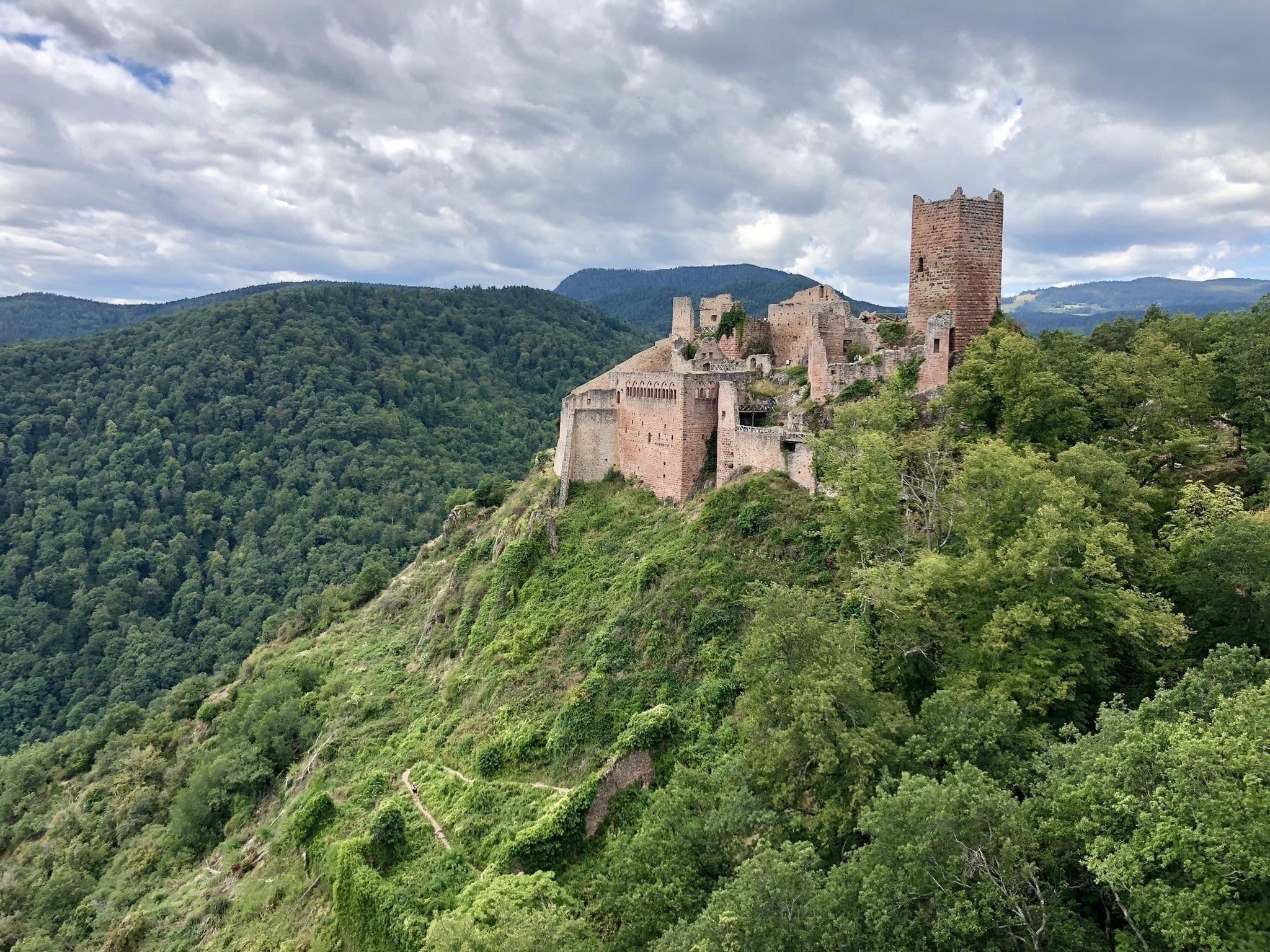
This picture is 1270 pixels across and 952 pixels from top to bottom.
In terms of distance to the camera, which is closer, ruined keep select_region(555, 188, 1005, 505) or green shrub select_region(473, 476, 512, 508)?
ruined keep select_region(555, 188, 1005, 505)

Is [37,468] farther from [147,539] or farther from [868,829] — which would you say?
[868,829]

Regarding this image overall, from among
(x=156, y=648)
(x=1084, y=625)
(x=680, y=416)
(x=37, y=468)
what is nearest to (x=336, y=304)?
(x=37, y=468)

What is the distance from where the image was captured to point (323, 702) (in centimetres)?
4956

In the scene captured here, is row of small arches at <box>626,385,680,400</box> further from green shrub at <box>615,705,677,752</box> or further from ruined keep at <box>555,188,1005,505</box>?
green shrub at <box>615,705,677,752</box>

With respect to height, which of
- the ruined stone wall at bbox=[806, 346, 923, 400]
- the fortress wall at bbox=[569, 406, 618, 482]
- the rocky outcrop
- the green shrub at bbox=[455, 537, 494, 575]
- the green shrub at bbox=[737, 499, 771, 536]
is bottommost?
the rocky outcrop

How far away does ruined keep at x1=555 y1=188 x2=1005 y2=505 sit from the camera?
36500 mm

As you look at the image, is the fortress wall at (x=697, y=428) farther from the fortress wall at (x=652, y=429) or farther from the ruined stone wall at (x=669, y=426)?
the fortress wall at (x=652, y=429)

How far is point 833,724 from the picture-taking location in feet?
64.0

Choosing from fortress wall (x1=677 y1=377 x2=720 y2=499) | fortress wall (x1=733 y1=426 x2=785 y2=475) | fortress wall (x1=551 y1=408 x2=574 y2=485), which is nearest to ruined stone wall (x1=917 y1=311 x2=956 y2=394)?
fortress wall (x1=733 y1=426 x2=785 y2=475)

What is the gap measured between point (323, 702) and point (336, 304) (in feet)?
443

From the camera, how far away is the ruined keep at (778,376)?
3650 cm

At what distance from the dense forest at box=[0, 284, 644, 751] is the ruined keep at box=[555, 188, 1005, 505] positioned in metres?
28.5

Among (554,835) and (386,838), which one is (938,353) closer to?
(554,835)

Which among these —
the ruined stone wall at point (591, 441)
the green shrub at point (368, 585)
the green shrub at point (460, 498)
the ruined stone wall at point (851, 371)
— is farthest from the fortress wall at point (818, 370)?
the green shrub at point (460, 498)
